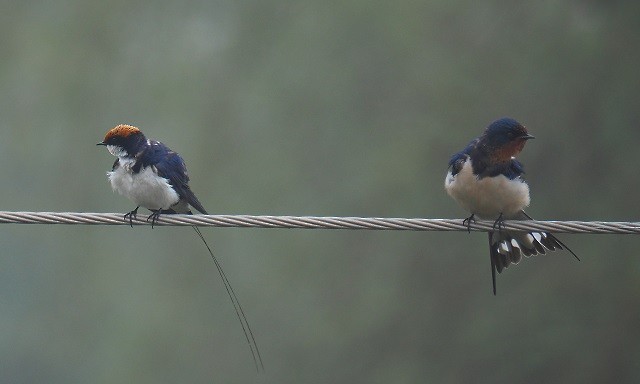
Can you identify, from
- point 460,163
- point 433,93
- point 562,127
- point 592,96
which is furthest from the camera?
point 433,93

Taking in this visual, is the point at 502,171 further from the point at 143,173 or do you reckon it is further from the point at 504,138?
the point at 143,173

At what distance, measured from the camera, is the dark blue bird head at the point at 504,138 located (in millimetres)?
4340

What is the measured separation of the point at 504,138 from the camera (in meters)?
4.37

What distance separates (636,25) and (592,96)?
3.56ft

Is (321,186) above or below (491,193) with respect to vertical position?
above

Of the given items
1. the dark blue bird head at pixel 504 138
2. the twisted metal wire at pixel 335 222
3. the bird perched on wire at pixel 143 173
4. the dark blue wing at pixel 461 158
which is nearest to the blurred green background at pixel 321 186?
the dark blue wing at pixel 461 158

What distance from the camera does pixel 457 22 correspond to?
1399cm

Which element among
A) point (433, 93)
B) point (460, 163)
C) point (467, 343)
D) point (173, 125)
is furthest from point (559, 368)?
point (460, 163)

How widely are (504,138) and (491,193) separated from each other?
0.71ft

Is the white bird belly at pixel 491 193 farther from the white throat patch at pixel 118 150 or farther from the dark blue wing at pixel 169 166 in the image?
the white throat patch at pixel 118 150

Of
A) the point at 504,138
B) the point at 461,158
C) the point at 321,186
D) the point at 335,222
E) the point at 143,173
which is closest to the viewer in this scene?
the point at 335,222

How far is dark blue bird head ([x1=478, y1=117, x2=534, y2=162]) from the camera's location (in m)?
4.34

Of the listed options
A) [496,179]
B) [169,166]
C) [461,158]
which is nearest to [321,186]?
[169,166]

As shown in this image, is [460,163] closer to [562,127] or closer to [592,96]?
[562,127]
